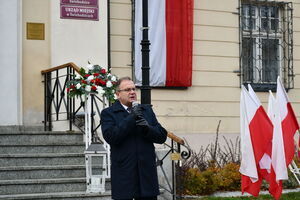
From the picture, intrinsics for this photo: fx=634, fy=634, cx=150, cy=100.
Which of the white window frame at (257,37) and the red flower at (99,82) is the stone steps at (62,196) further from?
the white window frame at (257,37)

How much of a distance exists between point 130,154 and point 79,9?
6.45 m

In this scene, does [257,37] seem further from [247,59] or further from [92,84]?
[92,84]

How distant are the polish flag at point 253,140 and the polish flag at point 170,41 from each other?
4020mm

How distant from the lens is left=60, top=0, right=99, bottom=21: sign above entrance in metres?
11.6

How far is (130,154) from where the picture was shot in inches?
224

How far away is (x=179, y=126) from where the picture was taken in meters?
12.6

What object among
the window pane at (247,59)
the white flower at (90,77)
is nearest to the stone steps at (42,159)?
the white flower at (90,77)

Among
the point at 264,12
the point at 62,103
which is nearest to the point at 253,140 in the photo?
the point at 62,103

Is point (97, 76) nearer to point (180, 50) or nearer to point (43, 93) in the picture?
point (43, 93)

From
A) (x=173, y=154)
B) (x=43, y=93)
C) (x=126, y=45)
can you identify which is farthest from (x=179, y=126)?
(x=173, y=154)

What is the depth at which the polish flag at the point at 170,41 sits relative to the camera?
1250 centimetres

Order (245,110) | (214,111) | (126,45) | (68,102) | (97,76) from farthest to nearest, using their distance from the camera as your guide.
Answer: (214,111) → (126,45) → (68,102) → (97,76) → (245,110)

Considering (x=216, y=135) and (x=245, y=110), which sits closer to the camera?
(x=245, y=110)

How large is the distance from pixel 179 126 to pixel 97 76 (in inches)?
133
